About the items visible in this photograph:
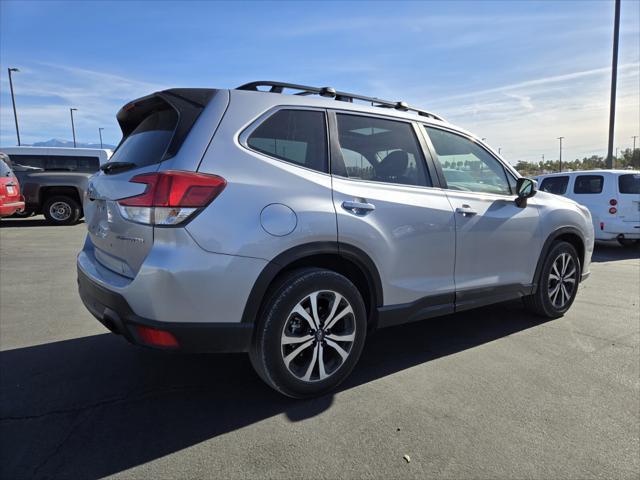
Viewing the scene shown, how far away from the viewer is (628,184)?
369 inches

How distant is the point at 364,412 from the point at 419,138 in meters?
2.05

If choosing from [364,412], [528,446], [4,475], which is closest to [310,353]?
[364,412]

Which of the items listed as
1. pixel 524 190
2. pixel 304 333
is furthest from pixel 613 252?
pixel 304 333

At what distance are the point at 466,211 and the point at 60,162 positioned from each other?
13998mm

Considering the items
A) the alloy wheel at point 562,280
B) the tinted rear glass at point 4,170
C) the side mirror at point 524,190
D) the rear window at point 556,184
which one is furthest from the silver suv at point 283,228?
the tinted rear glass at point 4,170

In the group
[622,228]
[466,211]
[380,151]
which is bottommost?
[622,228]

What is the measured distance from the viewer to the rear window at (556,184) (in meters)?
10.5

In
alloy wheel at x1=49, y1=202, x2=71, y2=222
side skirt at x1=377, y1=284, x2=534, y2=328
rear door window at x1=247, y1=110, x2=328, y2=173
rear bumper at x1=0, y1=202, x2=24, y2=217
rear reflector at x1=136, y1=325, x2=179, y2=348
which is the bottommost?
side skirt at x1=377, y1=284, x2=534, y2=328

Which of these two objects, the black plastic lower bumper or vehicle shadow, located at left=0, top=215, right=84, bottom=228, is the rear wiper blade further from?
vehicle shadow, located at left=0, top=215, right=84, bottom=228

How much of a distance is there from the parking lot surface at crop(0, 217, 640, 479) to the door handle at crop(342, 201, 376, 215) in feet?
3.82

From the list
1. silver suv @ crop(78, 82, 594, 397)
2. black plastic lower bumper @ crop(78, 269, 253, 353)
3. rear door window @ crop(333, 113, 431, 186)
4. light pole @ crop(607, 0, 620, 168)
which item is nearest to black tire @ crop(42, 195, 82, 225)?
silver suv @ crop(78, 82, 594, 397)

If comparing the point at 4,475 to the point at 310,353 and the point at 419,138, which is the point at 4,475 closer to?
the point at 310,353

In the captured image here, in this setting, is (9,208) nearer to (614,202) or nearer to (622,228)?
(614,202)

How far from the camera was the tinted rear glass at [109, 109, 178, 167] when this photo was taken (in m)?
2.66
